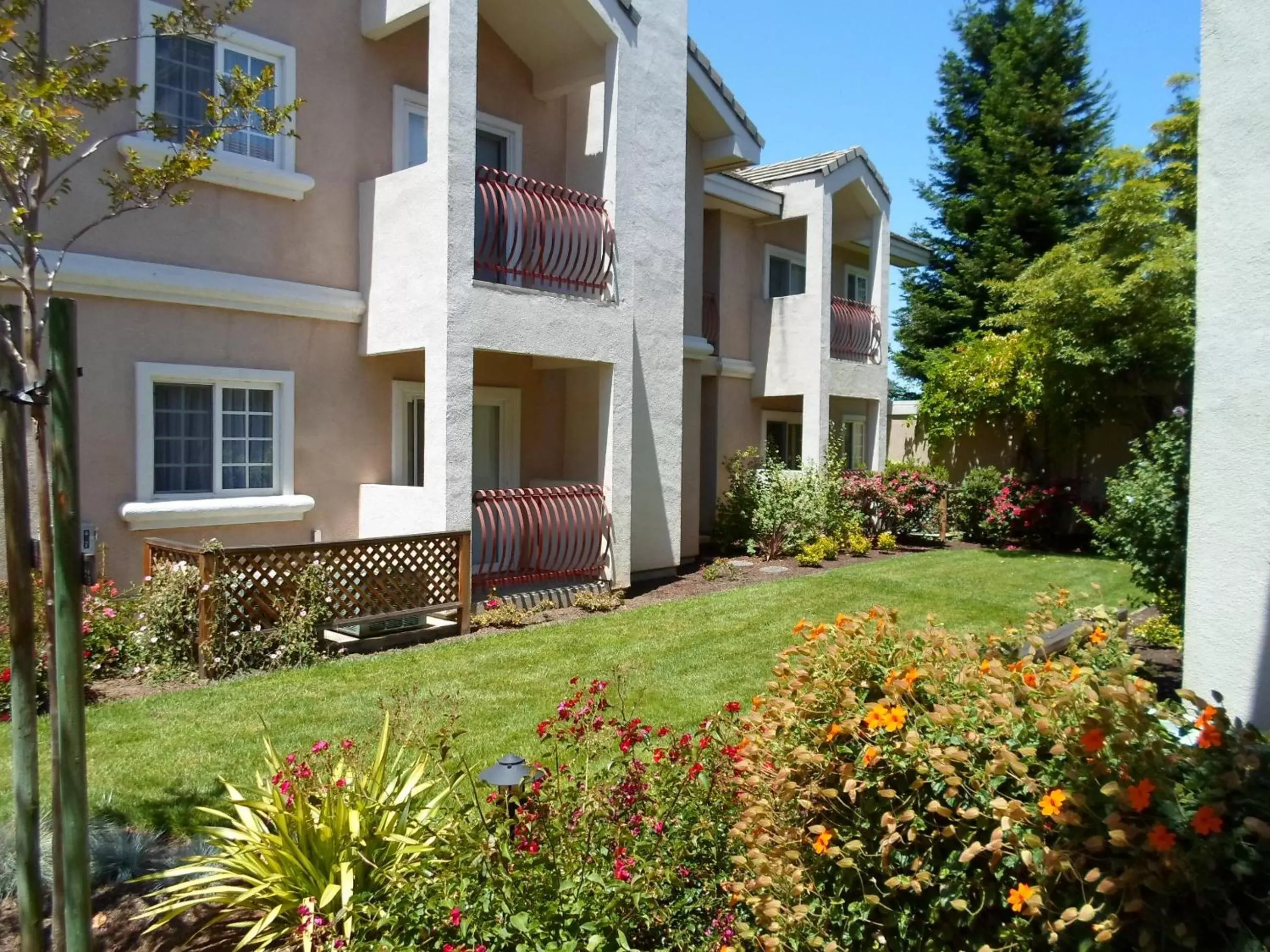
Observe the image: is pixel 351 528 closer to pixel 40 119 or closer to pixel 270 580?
pixel 270 580

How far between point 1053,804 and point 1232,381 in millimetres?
2959

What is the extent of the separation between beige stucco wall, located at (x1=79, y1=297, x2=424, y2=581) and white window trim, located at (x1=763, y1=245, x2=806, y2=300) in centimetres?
912

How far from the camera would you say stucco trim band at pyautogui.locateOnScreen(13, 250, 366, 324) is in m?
8.93

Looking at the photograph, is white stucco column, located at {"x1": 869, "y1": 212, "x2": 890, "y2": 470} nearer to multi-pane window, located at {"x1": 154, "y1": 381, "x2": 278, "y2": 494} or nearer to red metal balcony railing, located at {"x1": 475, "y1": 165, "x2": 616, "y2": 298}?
red metal balcony railing, located at {"x1": 475, "y1": 165, "x2": 616, "y2": 298}

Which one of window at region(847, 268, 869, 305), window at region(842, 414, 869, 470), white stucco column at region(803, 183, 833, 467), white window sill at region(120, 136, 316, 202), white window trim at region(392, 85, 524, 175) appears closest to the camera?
white window sill at region(120, 136, 316, 202)

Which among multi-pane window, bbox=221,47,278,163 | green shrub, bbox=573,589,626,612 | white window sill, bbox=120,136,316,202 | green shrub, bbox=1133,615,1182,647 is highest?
multi-pane window, bbox=221,47,278,163

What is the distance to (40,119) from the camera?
12.7 feet

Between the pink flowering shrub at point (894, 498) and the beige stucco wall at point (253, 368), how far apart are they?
953cm

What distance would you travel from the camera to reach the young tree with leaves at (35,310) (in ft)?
10.7

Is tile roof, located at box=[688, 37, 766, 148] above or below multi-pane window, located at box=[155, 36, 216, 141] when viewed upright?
above

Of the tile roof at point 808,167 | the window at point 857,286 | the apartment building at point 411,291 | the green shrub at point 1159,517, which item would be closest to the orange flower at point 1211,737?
the green shrub at point 1159,517

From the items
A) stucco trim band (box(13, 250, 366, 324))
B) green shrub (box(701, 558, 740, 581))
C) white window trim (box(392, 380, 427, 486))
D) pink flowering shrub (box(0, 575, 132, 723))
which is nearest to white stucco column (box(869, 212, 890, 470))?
green shrub (box(701, 558, 740, 581))

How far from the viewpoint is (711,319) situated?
1738 centimetres

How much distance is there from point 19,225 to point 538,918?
12.0 ft
